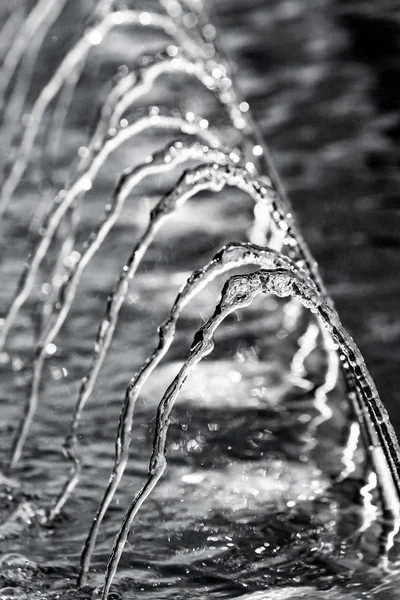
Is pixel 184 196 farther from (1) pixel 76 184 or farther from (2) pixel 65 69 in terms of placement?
(2) pixel 65 69

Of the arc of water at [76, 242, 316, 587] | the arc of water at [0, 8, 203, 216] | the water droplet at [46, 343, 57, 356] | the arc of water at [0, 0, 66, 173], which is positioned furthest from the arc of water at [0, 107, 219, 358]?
the arc of water at [0, 0, 66, 173]

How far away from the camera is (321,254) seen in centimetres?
466

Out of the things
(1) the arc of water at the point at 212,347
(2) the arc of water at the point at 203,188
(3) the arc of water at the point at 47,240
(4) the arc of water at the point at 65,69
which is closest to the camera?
(1) the arc of water at the point at 212,347

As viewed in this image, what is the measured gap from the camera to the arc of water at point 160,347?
2.67 metres

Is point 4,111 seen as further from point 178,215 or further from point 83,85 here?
point 178,215

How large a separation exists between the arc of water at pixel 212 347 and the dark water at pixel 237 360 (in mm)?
179

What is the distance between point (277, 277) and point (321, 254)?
6.43 feet

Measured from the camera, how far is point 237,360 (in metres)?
4.00

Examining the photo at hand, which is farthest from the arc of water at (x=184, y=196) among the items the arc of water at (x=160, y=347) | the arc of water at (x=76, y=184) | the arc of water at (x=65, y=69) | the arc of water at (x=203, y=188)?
the arc of water at (x=65, y=69)

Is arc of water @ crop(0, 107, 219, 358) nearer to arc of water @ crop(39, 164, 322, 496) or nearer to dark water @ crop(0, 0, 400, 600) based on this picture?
dark water @ crop(0, 0, 400, 600)

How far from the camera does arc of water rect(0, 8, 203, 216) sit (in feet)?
18.1

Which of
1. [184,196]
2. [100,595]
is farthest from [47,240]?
[100,595]

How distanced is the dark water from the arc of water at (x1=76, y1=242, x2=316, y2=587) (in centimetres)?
8

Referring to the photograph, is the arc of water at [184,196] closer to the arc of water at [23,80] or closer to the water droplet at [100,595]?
the water droplet at [100,595]
